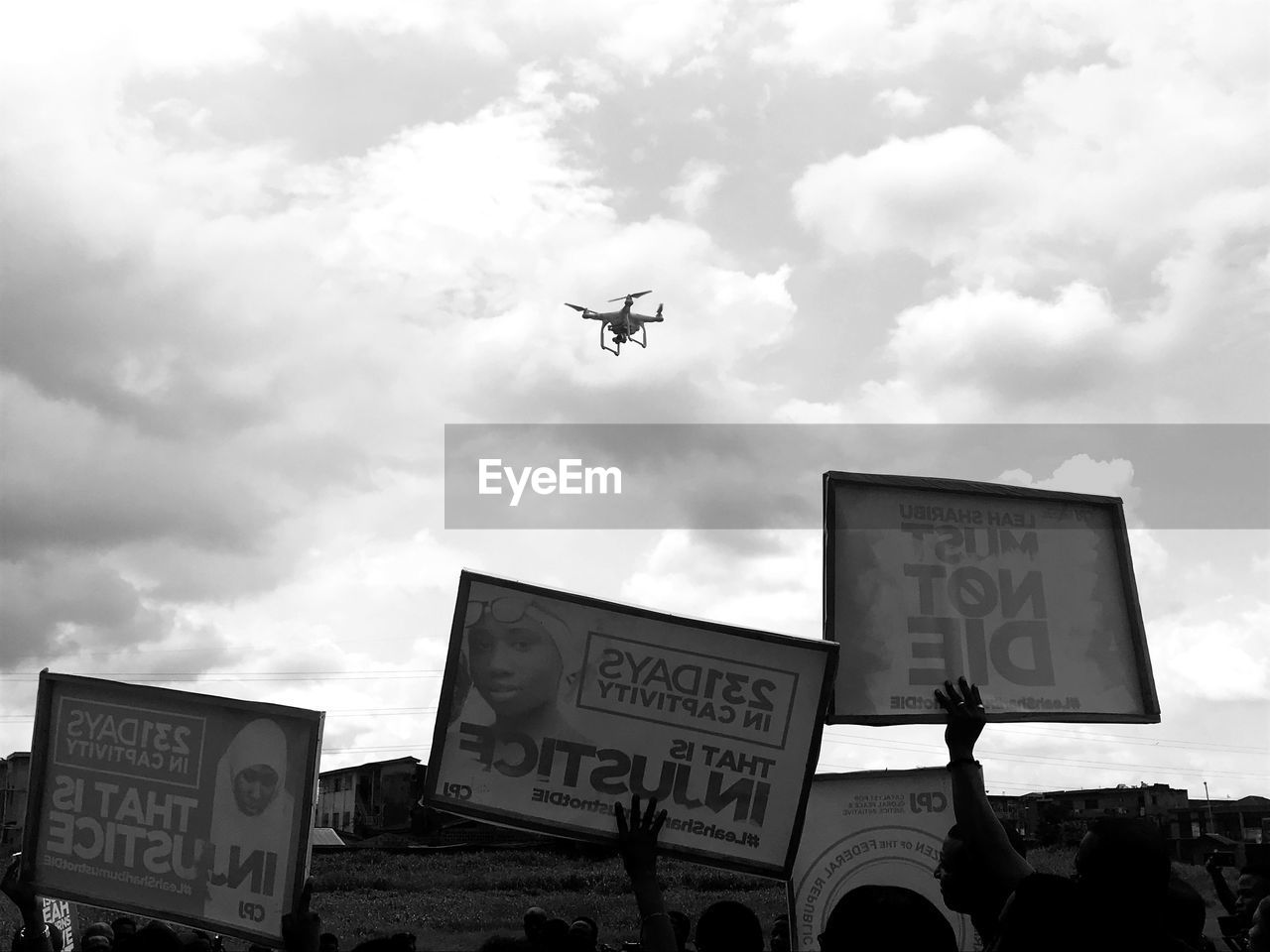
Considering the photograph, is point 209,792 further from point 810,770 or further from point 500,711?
point 810,770

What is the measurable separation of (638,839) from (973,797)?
1.45m

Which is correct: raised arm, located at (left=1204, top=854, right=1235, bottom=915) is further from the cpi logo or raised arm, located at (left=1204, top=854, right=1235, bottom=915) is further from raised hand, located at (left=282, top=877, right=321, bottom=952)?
raised hand, located at (left=282, top=877, right=321, bottom=952)

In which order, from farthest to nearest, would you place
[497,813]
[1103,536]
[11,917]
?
[11,917] → [1103,536] → [497,813]

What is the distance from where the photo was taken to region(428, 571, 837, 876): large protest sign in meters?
7.44

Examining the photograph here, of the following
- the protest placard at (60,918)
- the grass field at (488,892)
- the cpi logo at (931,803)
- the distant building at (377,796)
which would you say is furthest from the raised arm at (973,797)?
the distant building at (377,796)

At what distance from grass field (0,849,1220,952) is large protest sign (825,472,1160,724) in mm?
30030

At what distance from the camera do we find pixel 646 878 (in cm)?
512

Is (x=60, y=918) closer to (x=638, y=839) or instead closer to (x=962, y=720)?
(x=638, y=839)

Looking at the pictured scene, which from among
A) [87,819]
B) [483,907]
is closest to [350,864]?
[483,907]

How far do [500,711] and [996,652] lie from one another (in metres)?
3.24

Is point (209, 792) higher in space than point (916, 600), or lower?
lower

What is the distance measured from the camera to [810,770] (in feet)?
25.1

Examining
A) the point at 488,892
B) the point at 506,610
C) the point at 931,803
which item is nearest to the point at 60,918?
the point at 506,610

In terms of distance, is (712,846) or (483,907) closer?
(712,846)
